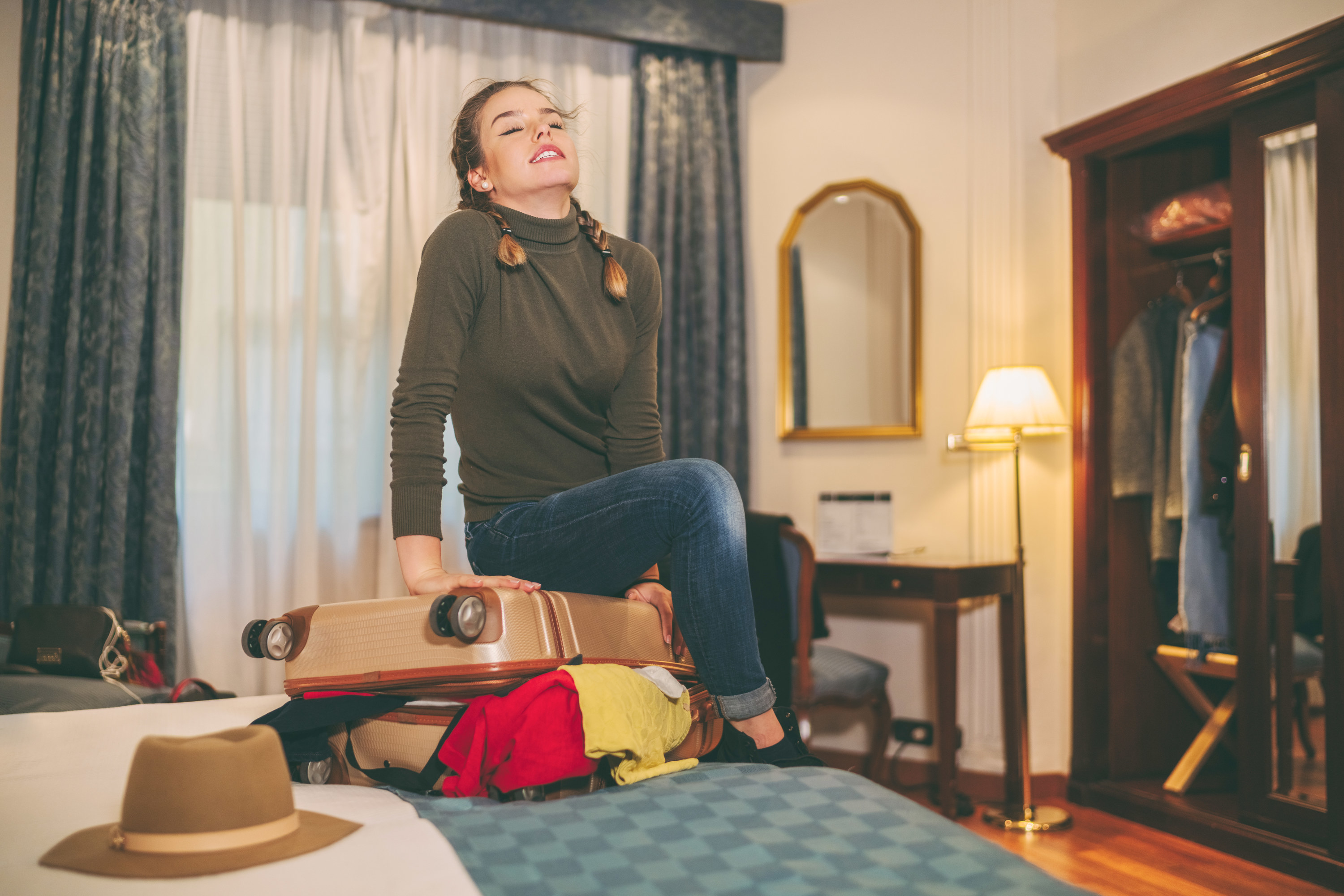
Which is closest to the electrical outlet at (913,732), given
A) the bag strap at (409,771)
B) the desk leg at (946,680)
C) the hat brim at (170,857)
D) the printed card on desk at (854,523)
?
the desk leg at (946,680)

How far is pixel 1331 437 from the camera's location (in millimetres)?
2238

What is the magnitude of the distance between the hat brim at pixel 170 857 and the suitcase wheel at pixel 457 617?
9.5 inches

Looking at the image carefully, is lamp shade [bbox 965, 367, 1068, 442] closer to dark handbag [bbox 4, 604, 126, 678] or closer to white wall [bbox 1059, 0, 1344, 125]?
white wall [bbox 1059, 0, 1344, 125]

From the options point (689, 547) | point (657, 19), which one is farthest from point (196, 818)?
point (657, 19)

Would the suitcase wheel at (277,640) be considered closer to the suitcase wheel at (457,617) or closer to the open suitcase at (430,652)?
the open suitcase at (430,652)

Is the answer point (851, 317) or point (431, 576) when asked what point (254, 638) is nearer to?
point (431, 576)

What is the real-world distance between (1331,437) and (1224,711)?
0.91 meters

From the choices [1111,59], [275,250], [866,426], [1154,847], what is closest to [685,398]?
[866,426]

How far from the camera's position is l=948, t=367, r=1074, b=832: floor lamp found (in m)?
2.72

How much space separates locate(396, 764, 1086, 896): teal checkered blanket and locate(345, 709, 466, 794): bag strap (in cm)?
9

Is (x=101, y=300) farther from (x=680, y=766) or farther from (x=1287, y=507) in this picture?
(x=1287, y=507)

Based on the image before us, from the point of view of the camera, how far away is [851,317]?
3.41 meters

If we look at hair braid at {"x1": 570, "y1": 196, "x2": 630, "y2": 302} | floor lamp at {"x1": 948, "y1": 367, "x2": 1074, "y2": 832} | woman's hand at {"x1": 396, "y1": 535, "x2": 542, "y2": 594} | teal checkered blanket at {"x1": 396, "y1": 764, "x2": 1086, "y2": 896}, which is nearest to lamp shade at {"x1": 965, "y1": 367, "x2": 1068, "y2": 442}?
floor lamp at {"x1": 948, "y1": 367, "x2": 1074, "y2": 832}

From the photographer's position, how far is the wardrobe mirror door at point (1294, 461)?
90.4 inches
